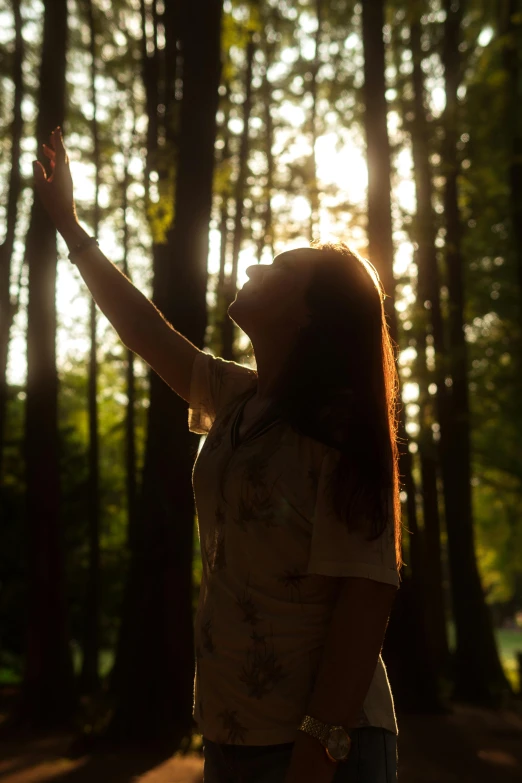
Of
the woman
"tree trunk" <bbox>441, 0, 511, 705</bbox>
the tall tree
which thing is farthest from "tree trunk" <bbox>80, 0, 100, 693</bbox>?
the woman

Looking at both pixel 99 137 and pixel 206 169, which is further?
pixel 99 137

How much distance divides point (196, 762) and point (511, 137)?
1214 cm

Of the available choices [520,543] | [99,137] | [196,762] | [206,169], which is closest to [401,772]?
[196,762]

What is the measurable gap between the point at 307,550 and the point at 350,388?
0.39 metres

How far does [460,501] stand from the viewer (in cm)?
1717

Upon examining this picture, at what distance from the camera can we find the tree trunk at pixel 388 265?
11.2 m

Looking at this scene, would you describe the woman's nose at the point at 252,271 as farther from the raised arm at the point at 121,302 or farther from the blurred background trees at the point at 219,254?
the blurred background trees at the point at 219,254

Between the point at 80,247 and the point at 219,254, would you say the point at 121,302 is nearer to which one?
the point at 80,247

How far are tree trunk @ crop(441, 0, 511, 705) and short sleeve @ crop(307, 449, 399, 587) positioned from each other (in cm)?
1479

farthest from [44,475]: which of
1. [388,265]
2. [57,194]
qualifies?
[57,194]

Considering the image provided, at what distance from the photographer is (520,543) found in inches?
1113

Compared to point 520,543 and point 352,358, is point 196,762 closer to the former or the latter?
point 352,358

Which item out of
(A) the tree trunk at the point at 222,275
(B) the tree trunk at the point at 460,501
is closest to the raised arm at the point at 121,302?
(B) the tree trunk at the point at 460,501

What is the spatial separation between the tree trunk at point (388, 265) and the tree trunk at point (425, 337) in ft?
2.61
